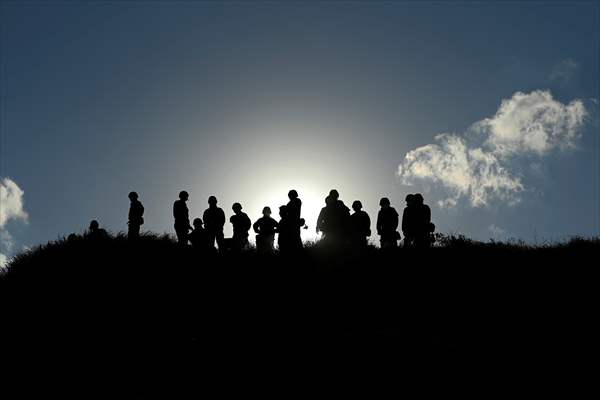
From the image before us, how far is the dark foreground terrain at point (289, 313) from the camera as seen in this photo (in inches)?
455

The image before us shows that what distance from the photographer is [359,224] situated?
56.2ft

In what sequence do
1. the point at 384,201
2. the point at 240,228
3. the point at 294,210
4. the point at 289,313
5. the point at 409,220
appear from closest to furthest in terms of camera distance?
1. the point at 289,313
2. the point at 294,210
3. the point at 384,201
4. the point at 409,220
5. the point at 240,228

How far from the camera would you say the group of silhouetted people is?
54.1ft

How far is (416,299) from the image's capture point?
1518cm

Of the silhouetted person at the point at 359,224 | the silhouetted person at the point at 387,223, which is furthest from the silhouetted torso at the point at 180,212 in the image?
the silhouetted person at the point at 387,223

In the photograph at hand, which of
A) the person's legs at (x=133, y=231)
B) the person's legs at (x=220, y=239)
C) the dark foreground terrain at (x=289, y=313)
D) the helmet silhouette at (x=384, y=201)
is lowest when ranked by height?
the dark foreground terrain at (x=289, y=313)

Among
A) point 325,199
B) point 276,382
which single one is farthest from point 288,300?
point 276,382

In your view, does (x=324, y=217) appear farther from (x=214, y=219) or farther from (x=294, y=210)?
(x=214, y=219)

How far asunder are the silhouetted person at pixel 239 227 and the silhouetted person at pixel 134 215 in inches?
117

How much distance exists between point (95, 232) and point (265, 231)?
5.44 meters

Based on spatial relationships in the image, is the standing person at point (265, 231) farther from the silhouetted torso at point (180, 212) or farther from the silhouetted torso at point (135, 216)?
the silhouetted torso at point (135, 216)

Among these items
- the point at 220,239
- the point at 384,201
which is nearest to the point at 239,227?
the point at 220,239

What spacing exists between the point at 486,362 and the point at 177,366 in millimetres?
5943

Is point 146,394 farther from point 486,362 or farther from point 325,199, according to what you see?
point 325,199
